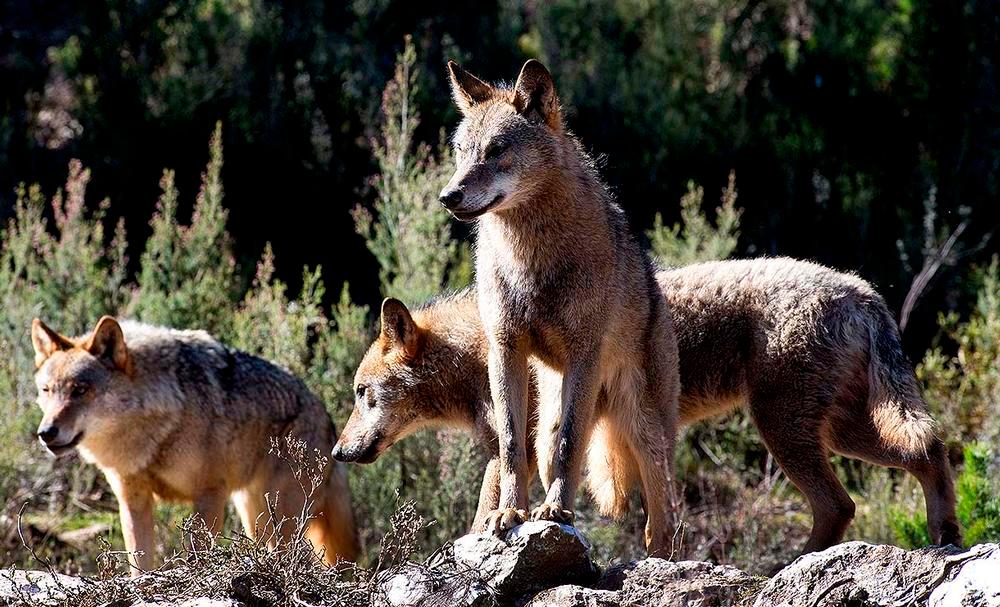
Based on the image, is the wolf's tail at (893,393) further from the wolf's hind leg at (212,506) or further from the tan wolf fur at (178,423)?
the wolf's hind leg at (212,506)

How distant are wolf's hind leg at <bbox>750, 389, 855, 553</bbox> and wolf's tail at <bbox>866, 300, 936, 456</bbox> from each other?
303 millimetres

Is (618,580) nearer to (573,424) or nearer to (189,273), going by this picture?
(573,424)

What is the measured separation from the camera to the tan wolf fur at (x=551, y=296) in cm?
512

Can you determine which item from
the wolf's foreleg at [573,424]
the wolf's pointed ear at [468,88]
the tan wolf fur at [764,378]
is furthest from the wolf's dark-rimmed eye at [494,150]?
the tan wolf fur at [764,378]

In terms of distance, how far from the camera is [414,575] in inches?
181

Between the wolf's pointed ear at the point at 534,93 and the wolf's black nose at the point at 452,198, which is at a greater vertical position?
the wolf's pointed ear at the point at 534,93

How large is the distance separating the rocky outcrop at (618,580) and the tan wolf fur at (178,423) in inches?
88.2

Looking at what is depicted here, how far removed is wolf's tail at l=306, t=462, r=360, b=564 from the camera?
25.1 feet

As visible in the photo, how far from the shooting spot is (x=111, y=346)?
7297 millimetres

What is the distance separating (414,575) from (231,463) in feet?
10.2

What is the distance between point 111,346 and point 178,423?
582 millimetres

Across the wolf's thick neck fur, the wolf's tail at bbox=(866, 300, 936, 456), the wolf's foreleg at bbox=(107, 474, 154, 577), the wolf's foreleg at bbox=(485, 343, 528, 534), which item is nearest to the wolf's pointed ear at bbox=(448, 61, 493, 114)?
the wolf's thick neck fur

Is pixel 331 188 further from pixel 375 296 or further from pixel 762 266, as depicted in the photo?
pixel 762 266

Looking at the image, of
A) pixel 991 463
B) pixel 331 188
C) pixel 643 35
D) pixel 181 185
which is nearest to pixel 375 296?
pixel 331 188
